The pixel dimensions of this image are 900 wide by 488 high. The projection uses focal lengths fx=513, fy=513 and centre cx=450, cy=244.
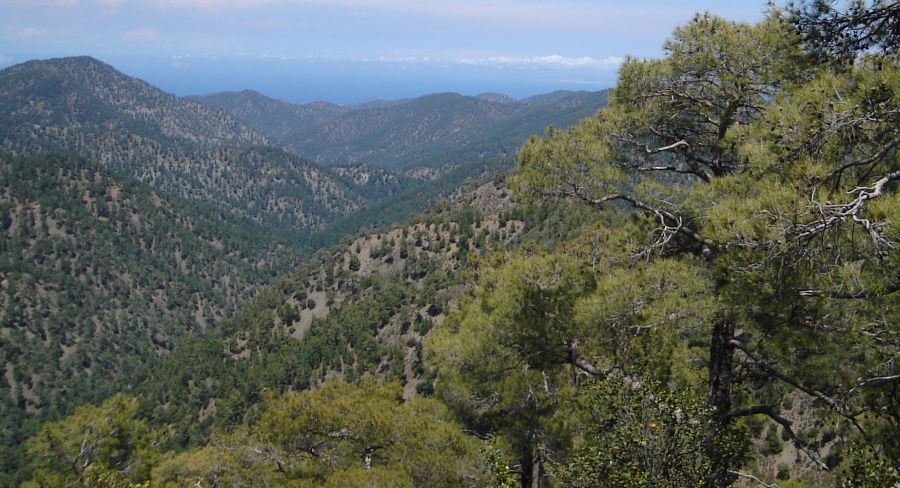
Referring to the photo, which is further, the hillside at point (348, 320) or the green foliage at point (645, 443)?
the hillside at point (348, 320)

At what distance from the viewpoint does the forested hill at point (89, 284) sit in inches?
4466

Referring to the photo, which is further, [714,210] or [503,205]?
[503,205]

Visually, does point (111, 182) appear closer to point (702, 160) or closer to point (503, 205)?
point (503, 205)

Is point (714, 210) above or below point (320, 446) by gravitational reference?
above

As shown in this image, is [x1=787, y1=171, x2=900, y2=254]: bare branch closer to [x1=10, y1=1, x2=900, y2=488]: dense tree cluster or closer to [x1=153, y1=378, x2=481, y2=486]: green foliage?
[x1=10, y1=1, x2=900, y2=488]: dense tree cluster

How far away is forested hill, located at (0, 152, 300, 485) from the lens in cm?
11344

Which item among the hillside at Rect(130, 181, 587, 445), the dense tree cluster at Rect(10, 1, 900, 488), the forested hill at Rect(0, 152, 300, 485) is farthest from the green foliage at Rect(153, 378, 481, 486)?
the forested hill at Rect(0, 152, 300, 485)

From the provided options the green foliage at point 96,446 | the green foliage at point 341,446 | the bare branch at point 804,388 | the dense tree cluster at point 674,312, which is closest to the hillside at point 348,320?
the green foliage at point 96,446

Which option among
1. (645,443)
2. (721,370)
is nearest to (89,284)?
(721,370)

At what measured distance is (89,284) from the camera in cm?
14500

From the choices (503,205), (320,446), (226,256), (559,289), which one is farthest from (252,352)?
(226,256)

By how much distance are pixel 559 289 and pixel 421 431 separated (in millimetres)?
5287

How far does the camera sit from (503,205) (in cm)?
11762

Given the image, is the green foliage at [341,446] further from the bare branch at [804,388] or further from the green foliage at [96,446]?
the bare branch at [804,388]
